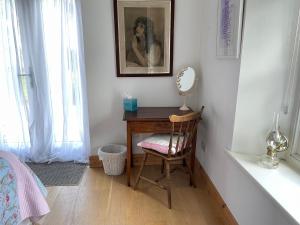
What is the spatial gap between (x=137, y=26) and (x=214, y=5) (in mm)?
802

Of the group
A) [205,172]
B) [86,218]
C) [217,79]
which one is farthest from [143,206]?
[217,79]

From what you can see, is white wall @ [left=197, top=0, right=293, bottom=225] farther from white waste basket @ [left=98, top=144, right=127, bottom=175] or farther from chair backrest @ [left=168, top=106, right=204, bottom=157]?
white waste basket @ [left=98, top=144, right=127, bottom=175]

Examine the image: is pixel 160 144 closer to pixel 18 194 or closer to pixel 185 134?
pixel 185 134

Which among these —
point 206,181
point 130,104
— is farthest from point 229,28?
point 206,181

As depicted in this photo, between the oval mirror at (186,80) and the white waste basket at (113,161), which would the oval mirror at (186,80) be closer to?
the oval mirror at (186,80)

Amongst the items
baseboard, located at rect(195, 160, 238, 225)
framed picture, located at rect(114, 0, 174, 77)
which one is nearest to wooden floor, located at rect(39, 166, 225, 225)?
baseboard, located at rect(195, 160, 238, 225)

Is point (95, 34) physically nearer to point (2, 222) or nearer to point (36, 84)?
point (36, 84)

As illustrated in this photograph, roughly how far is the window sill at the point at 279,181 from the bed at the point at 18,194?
52.6 inches

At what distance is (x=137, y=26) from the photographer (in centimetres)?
243

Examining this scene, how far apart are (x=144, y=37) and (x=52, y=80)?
1.16 meters

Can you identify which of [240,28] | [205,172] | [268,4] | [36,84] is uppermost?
[268,4]

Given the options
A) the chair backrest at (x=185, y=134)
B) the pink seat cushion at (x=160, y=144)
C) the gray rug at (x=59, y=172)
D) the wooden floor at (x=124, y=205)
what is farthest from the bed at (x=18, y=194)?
the chair backrest at (x=185, y=134)

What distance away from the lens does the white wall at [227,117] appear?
4.58 ft

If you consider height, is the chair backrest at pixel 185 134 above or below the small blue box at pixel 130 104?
below
